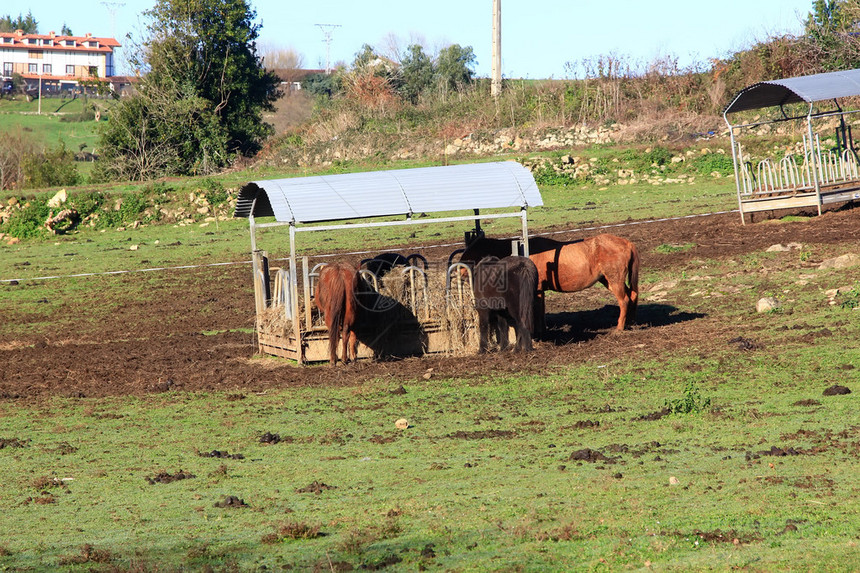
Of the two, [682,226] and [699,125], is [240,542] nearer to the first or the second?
[682,226]

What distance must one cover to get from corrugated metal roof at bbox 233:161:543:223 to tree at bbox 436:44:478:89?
30.9 metres

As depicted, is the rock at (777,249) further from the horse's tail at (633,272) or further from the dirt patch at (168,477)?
the dirt patch at (168,477)

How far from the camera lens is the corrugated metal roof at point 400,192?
47.2 feet

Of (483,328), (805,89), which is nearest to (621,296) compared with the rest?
(483,328)

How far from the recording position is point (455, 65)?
5012cm

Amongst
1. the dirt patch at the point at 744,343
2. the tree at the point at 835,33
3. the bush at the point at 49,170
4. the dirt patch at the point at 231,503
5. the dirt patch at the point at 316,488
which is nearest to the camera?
the dirt patch at the point at 231,503

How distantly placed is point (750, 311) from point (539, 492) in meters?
9.01

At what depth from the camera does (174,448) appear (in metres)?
9.96

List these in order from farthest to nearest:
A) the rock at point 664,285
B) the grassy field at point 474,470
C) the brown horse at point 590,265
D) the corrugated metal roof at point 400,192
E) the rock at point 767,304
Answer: the rock at point 664,285, the brown horse at point 590,265, the rock at point 767,304, the corrugated metal roof at point 400,192, the grassy field at point 474,470

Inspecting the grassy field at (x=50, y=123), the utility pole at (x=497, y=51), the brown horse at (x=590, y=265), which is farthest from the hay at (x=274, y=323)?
the grassy field at (x=50, y=123)

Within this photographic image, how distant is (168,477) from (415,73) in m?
42.9

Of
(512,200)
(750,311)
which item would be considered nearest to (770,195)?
(750,311)

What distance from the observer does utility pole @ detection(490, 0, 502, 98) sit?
42.1m

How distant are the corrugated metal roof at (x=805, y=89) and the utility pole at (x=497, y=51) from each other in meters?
18.2
